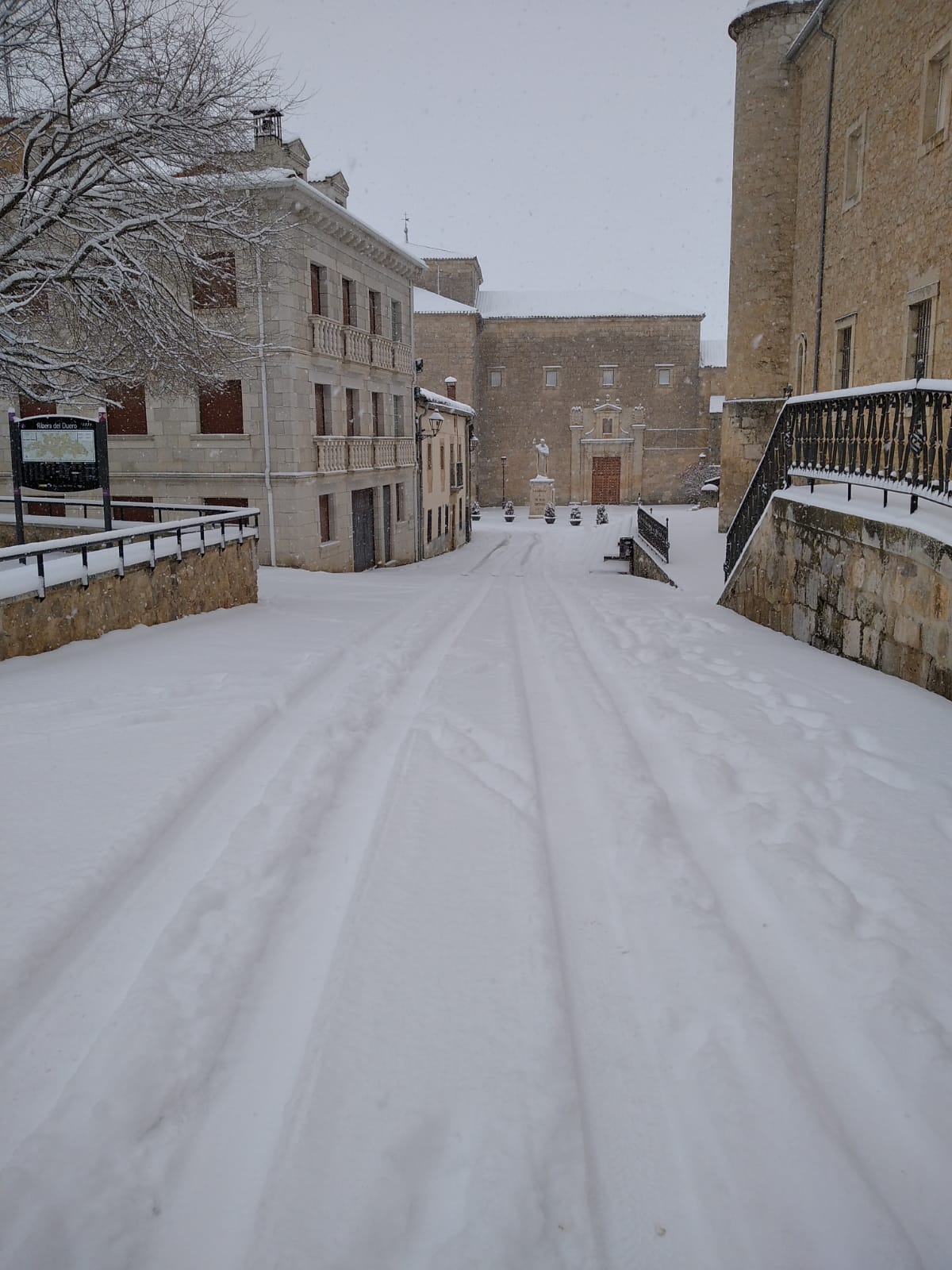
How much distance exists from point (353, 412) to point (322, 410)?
210cm

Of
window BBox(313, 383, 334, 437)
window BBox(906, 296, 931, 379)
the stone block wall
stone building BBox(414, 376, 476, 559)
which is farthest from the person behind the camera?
the stone block wall

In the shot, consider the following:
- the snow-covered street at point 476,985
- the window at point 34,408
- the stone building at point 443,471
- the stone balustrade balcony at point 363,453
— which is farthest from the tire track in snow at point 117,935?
the stone building at point 443,471

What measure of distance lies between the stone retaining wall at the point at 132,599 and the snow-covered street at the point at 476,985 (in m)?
1.14

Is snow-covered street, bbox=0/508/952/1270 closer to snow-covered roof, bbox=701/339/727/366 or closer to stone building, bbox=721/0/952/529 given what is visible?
stone building, bbox=721/0/952/529

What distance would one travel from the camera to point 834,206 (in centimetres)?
1789

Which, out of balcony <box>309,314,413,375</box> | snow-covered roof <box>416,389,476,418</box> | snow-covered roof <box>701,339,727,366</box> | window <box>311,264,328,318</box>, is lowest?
snow-covered roof <box>416,389,476,418</box>

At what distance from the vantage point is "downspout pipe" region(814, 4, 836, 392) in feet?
57.7

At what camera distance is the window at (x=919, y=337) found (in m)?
13.8

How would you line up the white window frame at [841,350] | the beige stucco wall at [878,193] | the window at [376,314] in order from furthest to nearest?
the window at [376,314] < the white window frame at [841,350] < the beige stucco wall at [878,193]

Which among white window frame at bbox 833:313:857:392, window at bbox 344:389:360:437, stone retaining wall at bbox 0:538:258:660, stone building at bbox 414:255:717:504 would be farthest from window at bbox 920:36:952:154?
stone building at bbox 414:255:717:504

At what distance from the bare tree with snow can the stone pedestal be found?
3522 centimetres

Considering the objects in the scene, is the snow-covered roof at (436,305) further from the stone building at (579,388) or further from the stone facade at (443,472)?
the stone facade at (443,472)

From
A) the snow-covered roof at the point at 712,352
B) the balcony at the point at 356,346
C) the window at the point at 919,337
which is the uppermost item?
the snow-covered roof at the point at 712,352

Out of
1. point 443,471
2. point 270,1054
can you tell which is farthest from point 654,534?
point 270,1054
